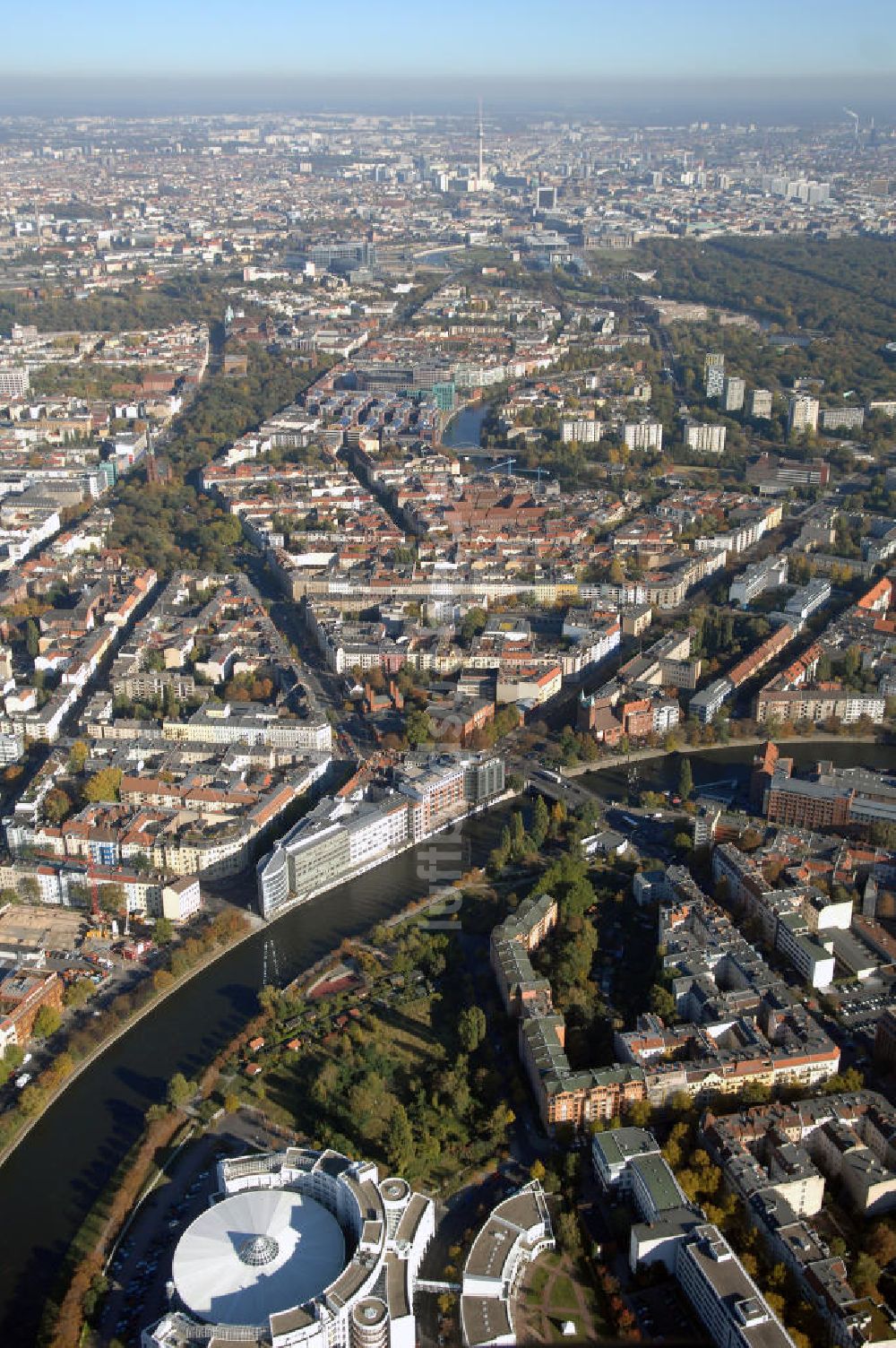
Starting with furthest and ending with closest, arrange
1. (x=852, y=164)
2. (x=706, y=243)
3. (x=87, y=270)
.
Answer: (x=852, y=164)
(x=706, y=243)
(x=87, y=270)

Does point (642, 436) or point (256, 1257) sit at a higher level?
point (642, 436)

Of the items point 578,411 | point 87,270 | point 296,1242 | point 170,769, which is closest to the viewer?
point 296,1242

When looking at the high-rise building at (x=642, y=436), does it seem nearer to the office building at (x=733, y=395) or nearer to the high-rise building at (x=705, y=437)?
the high-rise building at (x=705, y=437)

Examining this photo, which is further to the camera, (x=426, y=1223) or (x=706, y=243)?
(x=706, y=243)

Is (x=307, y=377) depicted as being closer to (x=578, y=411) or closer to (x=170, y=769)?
(x=578, y=411)

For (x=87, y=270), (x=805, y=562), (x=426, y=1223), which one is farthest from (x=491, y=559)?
(x=87, y=270)

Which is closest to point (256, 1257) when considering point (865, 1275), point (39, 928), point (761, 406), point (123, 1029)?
point (123, 1029)

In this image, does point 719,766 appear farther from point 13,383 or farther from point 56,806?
point 13,383
